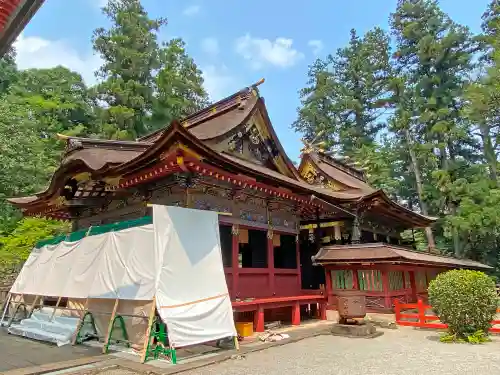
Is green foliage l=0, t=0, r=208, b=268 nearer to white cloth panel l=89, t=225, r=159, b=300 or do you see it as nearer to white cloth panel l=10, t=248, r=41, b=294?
white cloth panel l=10, t=248, r=41, b=294

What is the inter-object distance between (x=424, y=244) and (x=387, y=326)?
24.2 metres

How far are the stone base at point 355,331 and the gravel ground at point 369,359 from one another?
0.41 m

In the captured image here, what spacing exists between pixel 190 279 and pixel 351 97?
36.7 m

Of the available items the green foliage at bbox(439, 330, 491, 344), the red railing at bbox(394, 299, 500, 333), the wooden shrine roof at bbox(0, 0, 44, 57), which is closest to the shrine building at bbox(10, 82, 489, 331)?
the red railing at bbox(394, 299, 500, 333)

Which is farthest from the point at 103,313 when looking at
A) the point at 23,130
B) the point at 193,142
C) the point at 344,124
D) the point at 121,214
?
the point at 344,124

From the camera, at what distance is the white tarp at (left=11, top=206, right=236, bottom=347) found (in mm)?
6770

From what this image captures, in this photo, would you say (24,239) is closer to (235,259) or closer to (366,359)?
(235,259)

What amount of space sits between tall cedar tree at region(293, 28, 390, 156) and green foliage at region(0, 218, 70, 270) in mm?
28464

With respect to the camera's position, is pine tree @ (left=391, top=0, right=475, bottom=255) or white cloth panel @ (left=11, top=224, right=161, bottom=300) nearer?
white cloth panel @ (left=11, top=224, right=161, bottom=300)

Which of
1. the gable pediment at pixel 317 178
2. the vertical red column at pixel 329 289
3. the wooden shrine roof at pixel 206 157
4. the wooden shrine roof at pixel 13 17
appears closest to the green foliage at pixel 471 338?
the vertical red column at pixel 329 289

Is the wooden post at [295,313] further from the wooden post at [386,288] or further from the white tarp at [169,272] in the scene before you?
the white tarp at [169,272]

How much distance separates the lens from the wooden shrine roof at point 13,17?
7.85 ft

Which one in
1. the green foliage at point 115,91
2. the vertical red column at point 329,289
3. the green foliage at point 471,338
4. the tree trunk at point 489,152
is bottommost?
the green foliage at point 471,338

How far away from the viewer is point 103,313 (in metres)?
7.73
